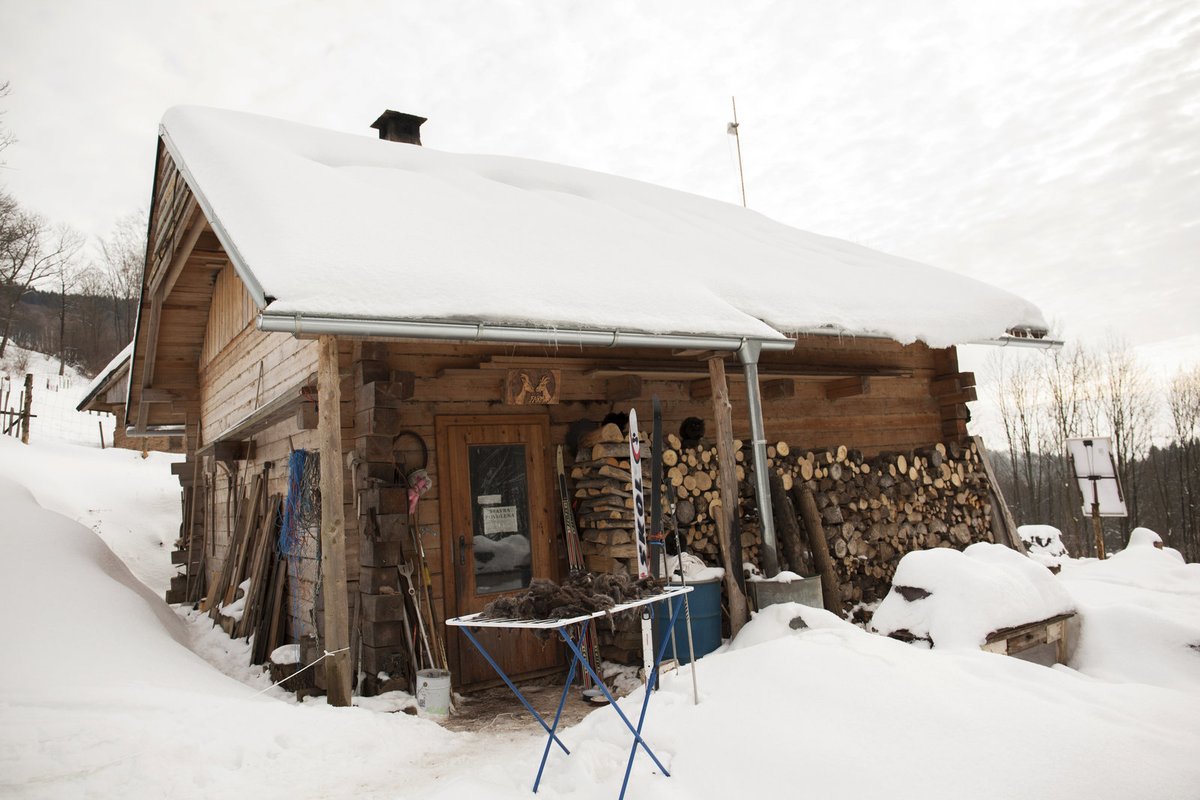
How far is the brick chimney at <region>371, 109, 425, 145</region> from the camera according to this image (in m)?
10.2

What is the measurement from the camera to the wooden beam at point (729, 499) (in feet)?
20.9

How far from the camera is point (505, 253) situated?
5980 millimetres

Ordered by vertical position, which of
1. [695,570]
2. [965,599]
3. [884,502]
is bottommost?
[965,599]

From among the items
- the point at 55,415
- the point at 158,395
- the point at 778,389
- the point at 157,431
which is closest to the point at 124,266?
the point at 55,415

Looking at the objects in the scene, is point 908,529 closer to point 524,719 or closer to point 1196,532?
point 524,719

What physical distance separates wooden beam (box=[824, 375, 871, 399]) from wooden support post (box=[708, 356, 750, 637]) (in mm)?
2569

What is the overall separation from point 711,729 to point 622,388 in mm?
4031

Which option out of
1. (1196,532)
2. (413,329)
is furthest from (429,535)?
(1196,532)

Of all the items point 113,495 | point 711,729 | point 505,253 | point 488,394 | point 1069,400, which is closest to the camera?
point 711,729

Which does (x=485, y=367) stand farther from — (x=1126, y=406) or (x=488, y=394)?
(x=1126, y=406)

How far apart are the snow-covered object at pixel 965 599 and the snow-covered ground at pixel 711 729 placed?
523 millimetres

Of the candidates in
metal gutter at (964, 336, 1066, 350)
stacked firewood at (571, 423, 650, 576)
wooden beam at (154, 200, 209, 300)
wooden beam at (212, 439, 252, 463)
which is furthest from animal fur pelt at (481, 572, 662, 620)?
wooden beam at (212, 439, 252, 463)

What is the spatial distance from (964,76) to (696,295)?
22.4 ft

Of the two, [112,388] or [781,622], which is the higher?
[112,388]
